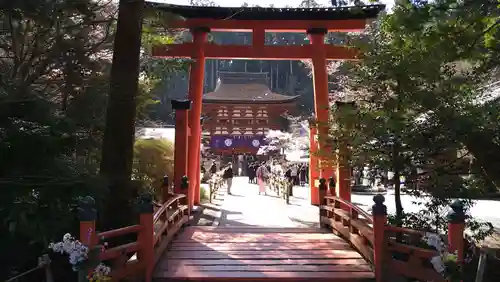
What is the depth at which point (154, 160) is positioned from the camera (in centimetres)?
1466

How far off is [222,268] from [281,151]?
32.5 metres

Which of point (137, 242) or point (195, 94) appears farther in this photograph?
point (195, 94)

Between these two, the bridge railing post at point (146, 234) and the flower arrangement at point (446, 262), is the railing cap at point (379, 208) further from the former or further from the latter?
the bridge railing post at point (146, 234)

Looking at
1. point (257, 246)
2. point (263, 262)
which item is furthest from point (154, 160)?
point (263, 262)

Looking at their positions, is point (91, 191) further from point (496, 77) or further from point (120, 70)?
point (496, 77)

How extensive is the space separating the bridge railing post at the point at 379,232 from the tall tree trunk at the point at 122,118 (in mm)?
3482

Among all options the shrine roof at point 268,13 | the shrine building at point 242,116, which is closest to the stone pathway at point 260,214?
the shrine roof at point 268,13

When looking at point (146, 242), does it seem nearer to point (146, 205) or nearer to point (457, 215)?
point (146, 205)

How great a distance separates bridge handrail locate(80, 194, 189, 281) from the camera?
4840 mm

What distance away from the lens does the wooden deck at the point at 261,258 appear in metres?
6.27

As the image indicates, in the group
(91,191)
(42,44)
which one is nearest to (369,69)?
(91,191)

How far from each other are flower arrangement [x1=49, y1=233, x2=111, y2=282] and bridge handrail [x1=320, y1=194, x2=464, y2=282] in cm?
347

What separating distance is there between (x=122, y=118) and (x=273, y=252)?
3135 millimetres

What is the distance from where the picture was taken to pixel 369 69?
7.46 m
